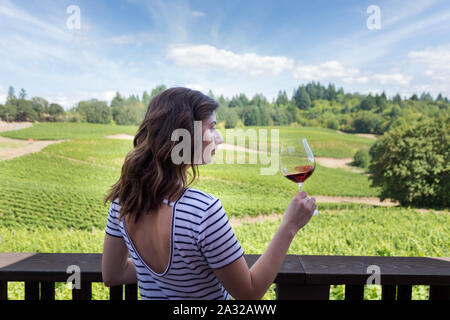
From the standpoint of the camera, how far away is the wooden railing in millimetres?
734

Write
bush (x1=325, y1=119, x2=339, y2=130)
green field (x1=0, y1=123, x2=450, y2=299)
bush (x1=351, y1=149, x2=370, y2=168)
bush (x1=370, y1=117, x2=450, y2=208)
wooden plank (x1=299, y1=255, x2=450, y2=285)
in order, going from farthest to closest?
bush (x1=325, y1=119, x2=339, y2=130)
bush (x1=351, y1=149, x2=370, y2=168)
bush (x1=370, y1=117, x2=450, y2=208)
green field (x1=0, y1=123, x2=450, y2=299)
wooden plank (x1=299, y1=255, x2=450, y2=285)

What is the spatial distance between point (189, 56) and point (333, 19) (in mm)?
4271

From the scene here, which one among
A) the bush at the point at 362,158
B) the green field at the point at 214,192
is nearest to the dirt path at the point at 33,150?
the green field at the point at 214,192

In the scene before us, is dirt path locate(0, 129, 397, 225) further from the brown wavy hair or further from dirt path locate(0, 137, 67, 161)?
the brown wavy hair

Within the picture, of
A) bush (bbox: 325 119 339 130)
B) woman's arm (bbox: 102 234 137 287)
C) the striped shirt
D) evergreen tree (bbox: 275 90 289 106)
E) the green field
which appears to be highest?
evergreen tree (bbox: 275 90 289 106)

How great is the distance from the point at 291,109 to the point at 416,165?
4.00 m

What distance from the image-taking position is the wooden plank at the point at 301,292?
2.48ft

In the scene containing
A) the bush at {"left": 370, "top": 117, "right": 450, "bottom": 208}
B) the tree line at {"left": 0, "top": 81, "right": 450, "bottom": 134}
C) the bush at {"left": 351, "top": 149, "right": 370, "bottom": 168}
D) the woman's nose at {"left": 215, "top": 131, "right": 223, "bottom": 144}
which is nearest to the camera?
the woman's nose at {"left": 215, "top": 131, "right": 223, "bottom": 144}

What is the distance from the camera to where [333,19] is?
973 cm

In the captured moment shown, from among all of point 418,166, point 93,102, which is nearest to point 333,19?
point 418,166

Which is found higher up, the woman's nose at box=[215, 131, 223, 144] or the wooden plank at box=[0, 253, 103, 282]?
the woman's nose at box=[215, 131, 223, 144]

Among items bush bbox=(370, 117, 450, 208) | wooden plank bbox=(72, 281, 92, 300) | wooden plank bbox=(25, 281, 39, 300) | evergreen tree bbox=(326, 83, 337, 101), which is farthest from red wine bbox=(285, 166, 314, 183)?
evergreen tree bbox=(326, 83, 337, 101)

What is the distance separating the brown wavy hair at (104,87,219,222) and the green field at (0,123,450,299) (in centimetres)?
430

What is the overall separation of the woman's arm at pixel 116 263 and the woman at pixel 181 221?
0.24ft
